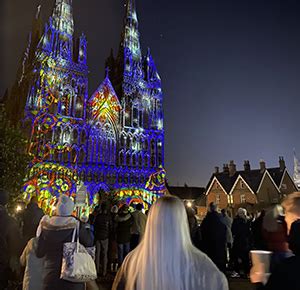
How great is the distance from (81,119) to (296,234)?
35.6 m

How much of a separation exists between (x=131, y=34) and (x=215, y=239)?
43674mm

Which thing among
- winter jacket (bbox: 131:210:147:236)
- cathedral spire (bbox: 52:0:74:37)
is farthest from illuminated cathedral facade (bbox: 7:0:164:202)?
winter jacket (bbox: 131:210:147:236)

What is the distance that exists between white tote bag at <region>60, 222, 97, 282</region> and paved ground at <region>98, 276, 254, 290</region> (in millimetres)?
4477

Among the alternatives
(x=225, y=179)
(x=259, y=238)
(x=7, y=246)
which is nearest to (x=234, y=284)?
(x=259, y=238)

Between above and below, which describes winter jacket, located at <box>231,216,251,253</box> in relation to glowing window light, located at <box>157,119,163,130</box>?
below

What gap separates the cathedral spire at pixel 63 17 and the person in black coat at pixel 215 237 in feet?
122

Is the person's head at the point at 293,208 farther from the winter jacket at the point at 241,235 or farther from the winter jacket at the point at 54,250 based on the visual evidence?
the winter jacket at the point at 241,235

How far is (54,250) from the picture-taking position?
141 inches

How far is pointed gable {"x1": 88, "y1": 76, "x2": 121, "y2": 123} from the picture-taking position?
38062mm

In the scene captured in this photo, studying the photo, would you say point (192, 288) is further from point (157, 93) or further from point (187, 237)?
point (157, 93)

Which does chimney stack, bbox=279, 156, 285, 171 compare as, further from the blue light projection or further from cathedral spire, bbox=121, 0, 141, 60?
cathedral spire, bbox=121, 0, 141, 60

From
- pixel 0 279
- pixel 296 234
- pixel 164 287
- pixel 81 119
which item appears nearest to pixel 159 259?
pixel 164 287

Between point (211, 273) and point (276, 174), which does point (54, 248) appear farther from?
point (276, 174)

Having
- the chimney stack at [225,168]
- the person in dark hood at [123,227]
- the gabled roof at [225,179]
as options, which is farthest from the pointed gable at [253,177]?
the person in dark hood at [123,227]
